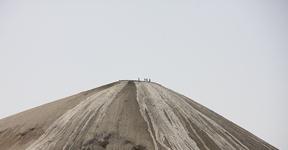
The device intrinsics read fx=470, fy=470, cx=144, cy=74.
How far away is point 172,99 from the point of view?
54.8 meters

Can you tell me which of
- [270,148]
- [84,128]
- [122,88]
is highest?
[122,88]

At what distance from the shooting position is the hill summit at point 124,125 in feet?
145

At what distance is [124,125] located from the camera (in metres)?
46.1

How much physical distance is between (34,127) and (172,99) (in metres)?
16.0

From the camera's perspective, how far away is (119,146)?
140ft

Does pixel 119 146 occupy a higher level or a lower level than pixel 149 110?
lower

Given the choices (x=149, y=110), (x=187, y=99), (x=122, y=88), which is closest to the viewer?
(x=149, y=110)

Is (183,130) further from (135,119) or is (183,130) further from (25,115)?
(25,115)

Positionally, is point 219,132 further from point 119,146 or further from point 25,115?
point 25,115

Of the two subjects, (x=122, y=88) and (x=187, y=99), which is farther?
(x=187, y=99)

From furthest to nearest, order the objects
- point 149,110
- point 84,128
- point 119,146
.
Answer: point 149,110
point 84,128
point 119,146

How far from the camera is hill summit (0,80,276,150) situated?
44219 millimetres

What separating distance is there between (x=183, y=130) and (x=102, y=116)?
836 cm

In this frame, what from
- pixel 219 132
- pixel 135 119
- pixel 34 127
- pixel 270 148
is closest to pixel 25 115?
pixel 34 127
